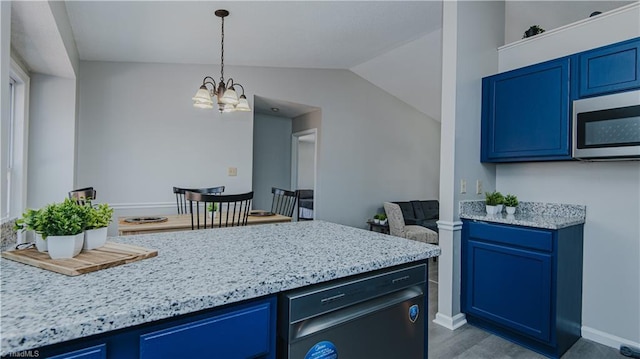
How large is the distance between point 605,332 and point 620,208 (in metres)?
0.90

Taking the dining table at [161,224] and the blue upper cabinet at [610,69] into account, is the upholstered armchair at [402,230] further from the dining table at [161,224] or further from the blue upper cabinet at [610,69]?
the blue upper cabinet at [610,69]

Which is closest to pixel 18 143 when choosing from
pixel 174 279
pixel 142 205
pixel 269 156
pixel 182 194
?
pixel 142 205

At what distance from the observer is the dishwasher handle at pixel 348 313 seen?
37.3 inches

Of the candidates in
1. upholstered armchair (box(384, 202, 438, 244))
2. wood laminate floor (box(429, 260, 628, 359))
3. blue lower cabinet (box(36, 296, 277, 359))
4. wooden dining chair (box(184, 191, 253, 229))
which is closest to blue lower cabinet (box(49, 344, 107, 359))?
blue lower cabinet (box(36, 296, 277, 359))

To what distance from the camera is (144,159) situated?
3988mm

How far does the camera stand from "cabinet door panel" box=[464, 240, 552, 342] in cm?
217

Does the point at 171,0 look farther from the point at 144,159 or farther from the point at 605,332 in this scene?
the point at 605,332

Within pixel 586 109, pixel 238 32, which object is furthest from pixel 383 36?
pixel 586 109

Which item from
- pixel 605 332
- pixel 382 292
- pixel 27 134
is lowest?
pixel 605 332

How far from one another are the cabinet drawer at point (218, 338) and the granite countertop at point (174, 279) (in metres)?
0.05

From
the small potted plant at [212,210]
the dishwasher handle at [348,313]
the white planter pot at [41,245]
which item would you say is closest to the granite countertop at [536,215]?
the dishwasher handle at [348,313]

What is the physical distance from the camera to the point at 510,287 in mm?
2332

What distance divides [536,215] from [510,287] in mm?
705

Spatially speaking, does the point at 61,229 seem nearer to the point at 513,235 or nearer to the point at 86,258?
the point at 86,258
